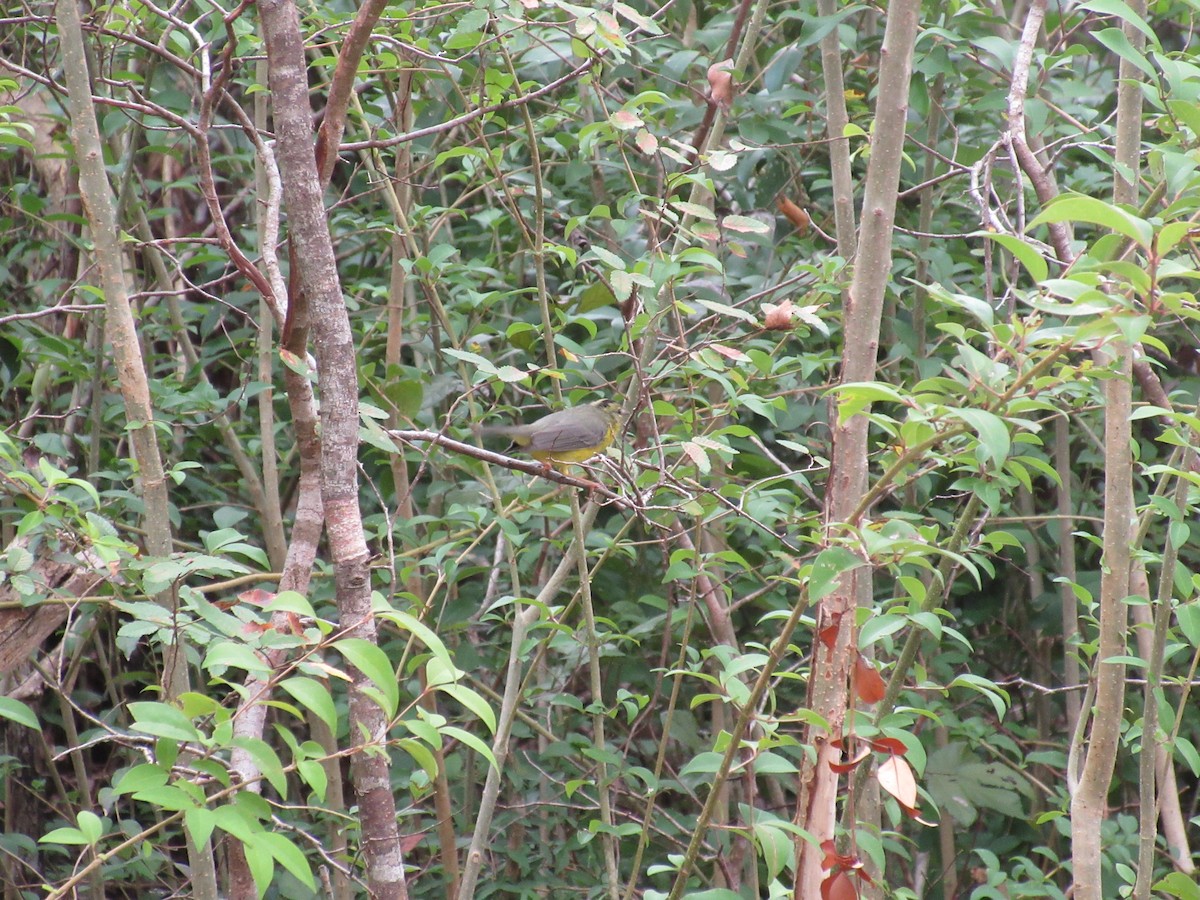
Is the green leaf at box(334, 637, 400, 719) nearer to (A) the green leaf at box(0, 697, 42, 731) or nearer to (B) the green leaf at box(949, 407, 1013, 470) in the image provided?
(A) the green leaf at box(0, 697, 42, 731)

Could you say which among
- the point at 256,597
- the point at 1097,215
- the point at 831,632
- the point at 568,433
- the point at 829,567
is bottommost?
the point at 568,433

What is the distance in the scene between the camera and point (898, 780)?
1.61 m

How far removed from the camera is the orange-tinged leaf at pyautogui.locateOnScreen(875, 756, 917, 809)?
1583 mm

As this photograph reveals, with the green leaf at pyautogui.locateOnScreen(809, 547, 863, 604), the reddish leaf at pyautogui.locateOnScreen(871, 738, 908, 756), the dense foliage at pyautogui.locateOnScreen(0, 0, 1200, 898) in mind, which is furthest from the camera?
the dense foliage at pyautogui.locateOnScreen(0, 0, 1200, 898)

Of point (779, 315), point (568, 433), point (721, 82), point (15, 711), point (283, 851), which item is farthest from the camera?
point (568, 433)

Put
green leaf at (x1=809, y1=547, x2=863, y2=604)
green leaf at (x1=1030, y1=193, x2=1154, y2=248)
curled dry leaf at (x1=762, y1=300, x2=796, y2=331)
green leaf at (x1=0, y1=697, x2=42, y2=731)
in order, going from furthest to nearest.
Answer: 1. curled dry leaf at (x1=762, y1=300, x2=796, y2=331)
2. green leaf at (x1=0, y1=697, x2=42, y2=731)
3. green leaf at (x1=809, y1=547, x2=863, y2=604)
4. green leaf at (x1=1030, y1=193, x2=1154, y2=248)

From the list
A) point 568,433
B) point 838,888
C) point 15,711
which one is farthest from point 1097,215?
point 568,433

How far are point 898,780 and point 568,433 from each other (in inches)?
119

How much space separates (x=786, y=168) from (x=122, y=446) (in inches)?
119

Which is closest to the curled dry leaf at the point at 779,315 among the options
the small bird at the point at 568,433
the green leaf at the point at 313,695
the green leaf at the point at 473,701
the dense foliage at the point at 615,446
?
the dense foliage at the point at 615,446

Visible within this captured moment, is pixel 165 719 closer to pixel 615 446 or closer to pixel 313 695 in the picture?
pixel 313 695

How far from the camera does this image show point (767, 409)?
3031 mm

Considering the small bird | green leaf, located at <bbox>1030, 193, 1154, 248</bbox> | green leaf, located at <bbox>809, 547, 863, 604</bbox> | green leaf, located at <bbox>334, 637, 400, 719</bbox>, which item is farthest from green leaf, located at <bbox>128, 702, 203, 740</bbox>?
the small bird

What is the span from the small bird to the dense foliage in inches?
7.4
